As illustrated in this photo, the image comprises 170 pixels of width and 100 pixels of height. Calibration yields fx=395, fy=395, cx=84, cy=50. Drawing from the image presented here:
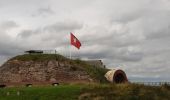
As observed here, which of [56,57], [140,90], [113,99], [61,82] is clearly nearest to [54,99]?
[113,99]

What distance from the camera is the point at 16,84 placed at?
73.2 metres

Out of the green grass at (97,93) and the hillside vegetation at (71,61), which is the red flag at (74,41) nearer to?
the hillside vegetation at (71,61)

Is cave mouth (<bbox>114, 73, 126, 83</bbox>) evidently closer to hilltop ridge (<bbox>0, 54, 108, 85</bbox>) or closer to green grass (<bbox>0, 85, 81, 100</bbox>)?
hilltop ridge (<bbox>0, 54, 108, 85</bbox>)

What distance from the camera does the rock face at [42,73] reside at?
71.6m

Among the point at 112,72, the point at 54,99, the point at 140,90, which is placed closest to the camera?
the point at 54,99

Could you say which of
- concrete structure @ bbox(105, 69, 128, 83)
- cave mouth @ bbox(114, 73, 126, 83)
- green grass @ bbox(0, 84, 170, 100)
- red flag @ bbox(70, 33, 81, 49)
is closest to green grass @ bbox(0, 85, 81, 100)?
green grass @ bbox(0, 84, 170, 100)

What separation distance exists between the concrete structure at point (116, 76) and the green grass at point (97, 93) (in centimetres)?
2104

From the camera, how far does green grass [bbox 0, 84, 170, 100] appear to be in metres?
48.7

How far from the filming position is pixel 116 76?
78.9 m

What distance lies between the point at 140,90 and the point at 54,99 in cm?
1148

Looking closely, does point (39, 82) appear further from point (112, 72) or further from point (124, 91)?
point (124, 91)

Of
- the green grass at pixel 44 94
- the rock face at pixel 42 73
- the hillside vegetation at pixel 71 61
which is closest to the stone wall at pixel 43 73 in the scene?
the rock face at pixel 42 73

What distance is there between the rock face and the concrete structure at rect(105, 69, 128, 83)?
19.4ft

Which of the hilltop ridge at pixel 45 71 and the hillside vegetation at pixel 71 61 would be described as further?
the hillside vegetation at pixel 71 61
